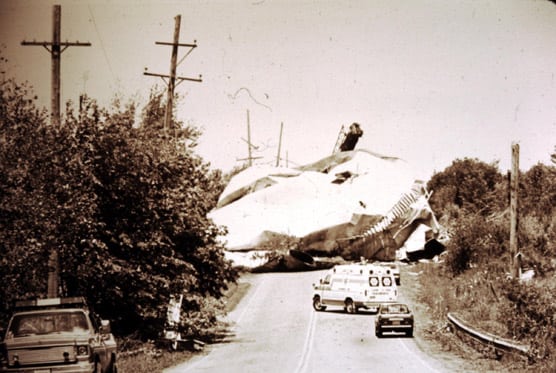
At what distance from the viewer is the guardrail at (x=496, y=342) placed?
2432cm

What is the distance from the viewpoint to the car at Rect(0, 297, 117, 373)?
17453 millimetres

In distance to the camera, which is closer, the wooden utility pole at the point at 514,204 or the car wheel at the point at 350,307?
the wooden utility pole at the point at 514,204

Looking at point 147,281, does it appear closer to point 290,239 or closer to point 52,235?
point 52,235

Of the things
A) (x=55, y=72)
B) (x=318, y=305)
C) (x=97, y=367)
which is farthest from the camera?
(x=318, y=305)

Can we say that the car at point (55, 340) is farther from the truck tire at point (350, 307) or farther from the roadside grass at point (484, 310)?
the truck tire at point (350, 307)

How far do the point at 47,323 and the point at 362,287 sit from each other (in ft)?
80.5

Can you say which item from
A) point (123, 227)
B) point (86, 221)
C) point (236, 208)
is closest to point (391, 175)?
point (236, 208)

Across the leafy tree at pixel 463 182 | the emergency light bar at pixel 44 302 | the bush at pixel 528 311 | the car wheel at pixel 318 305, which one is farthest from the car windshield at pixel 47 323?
the leafy tree at pixel 463 182

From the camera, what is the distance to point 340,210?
63594 mm

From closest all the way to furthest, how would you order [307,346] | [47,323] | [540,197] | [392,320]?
[47,323], [307,346], [392,320], [540,197]

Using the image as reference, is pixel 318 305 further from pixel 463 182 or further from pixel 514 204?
pixel 463 182

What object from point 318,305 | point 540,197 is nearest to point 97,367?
point 318,305

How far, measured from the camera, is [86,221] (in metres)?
23.5

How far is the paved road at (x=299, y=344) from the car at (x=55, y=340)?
6609 mm
